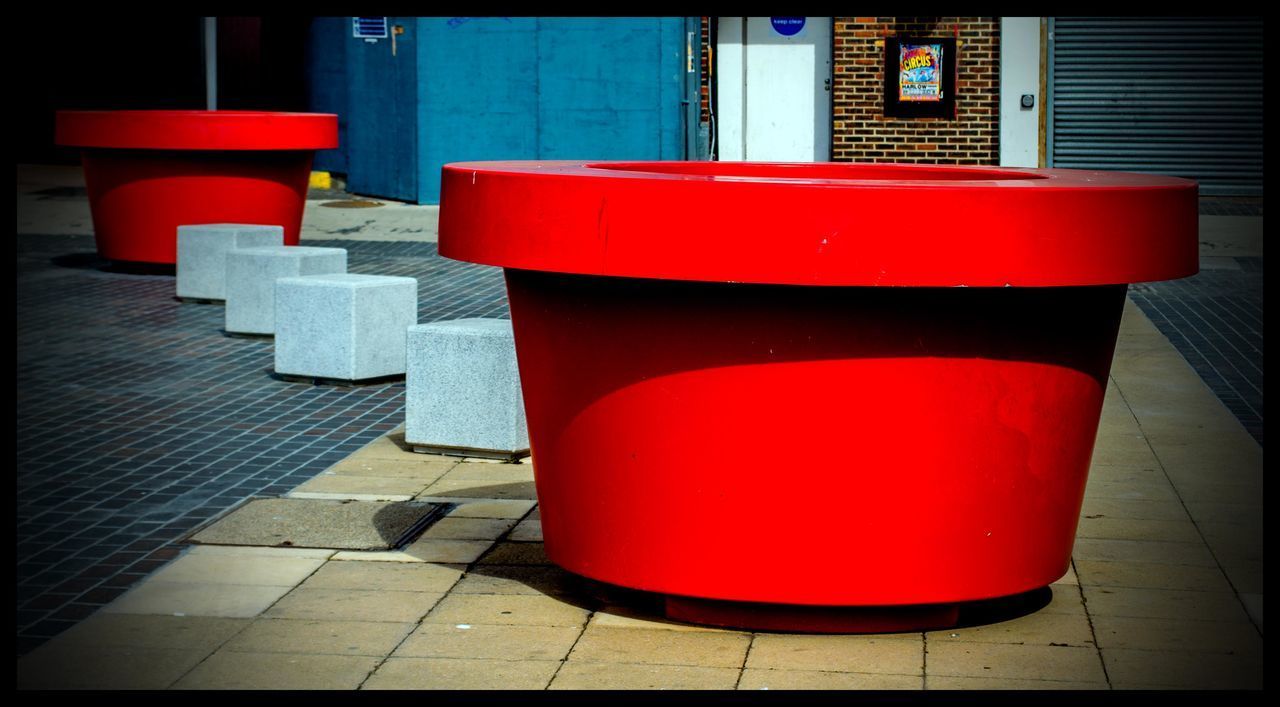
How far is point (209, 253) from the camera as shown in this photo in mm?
12547

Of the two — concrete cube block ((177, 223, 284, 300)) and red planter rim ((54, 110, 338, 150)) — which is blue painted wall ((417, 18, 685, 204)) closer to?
red planter rim ((54, 110, 338, 150))

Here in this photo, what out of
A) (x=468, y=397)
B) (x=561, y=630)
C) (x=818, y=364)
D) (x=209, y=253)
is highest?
(x=209, y=253)

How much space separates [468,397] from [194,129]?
23.7ft

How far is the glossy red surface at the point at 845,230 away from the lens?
413 cm

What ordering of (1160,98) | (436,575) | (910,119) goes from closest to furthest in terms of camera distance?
(436,575), (910,119), (1160,98)

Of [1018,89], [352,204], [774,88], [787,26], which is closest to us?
[1018,89]

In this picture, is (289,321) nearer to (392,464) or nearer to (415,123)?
(392,464)

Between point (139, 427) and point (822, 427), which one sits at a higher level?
point (822, 427)

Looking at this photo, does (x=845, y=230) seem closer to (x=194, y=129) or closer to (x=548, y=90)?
(x=194, y=129)

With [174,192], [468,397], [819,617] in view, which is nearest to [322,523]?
[468,397]

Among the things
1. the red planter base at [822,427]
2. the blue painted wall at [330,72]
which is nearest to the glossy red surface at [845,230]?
the red planter base at [822,427]

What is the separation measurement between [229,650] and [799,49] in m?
17.0

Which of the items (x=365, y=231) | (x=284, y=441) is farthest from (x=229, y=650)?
(x=365, y=231)

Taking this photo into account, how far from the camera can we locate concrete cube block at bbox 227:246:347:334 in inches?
428
